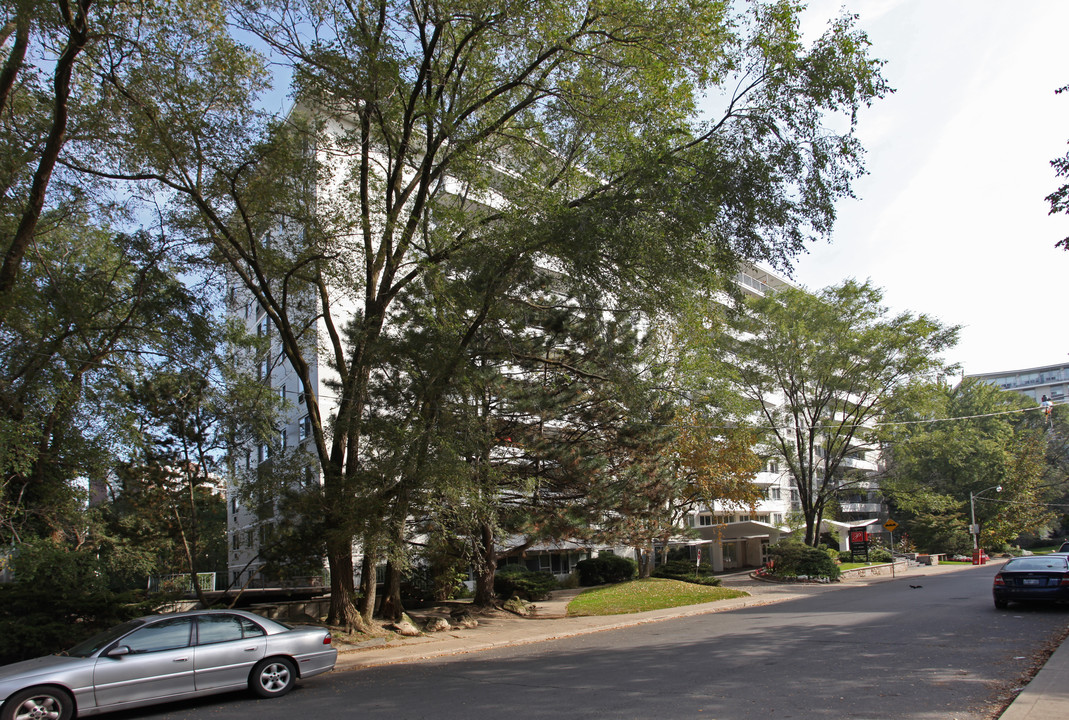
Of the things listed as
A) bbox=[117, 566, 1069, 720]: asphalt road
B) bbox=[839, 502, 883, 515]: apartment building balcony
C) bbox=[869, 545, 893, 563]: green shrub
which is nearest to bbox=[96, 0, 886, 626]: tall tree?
bbox=[117, 566, 1069, 720]: asphalt road

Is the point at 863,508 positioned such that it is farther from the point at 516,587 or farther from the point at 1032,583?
the point at 1032,583

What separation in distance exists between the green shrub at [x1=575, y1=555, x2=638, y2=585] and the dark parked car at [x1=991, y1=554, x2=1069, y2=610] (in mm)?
18401

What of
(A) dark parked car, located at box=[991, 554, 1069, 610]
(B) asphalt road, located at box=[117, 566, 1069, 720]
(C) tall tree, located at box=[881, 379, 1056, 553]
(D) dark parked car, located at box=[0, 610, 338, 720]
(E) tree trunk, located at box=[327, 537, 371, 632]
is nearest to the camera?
(B) asphalt road, located at box=[117, 566, 1069, 720]

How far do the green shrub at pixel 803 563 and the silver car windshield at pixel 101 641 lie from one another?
29.5m

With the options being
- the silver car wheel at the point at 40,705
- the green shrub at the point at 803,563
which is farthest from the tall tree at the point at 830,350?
the silver car wheel at the point at 40,705

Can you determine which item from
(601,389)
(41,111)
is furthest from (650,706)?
(41,111)

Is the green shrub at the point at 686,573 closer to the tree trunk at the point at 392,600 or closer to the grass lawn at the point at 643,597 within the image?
the grass lawn at the point at 643,597

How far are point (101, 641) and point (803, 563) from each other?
30.2 metres

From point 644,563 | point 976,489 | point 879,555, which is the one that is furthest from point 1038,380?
point 644,563

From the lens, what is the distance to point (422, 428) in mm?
13195

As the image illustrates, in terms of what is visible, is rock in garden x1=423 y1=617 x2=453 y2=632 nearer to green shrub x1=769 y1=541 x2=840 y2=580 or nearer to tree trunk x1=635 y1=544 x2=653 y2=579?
tree trunk x1=635 y1=544 x2=653 y2=579

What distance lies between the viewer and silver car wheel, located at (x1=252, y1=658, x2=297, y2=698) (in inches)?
372

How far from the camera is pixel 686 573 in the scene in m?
29.6

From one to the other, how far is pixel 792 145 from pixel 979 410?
73178mm
